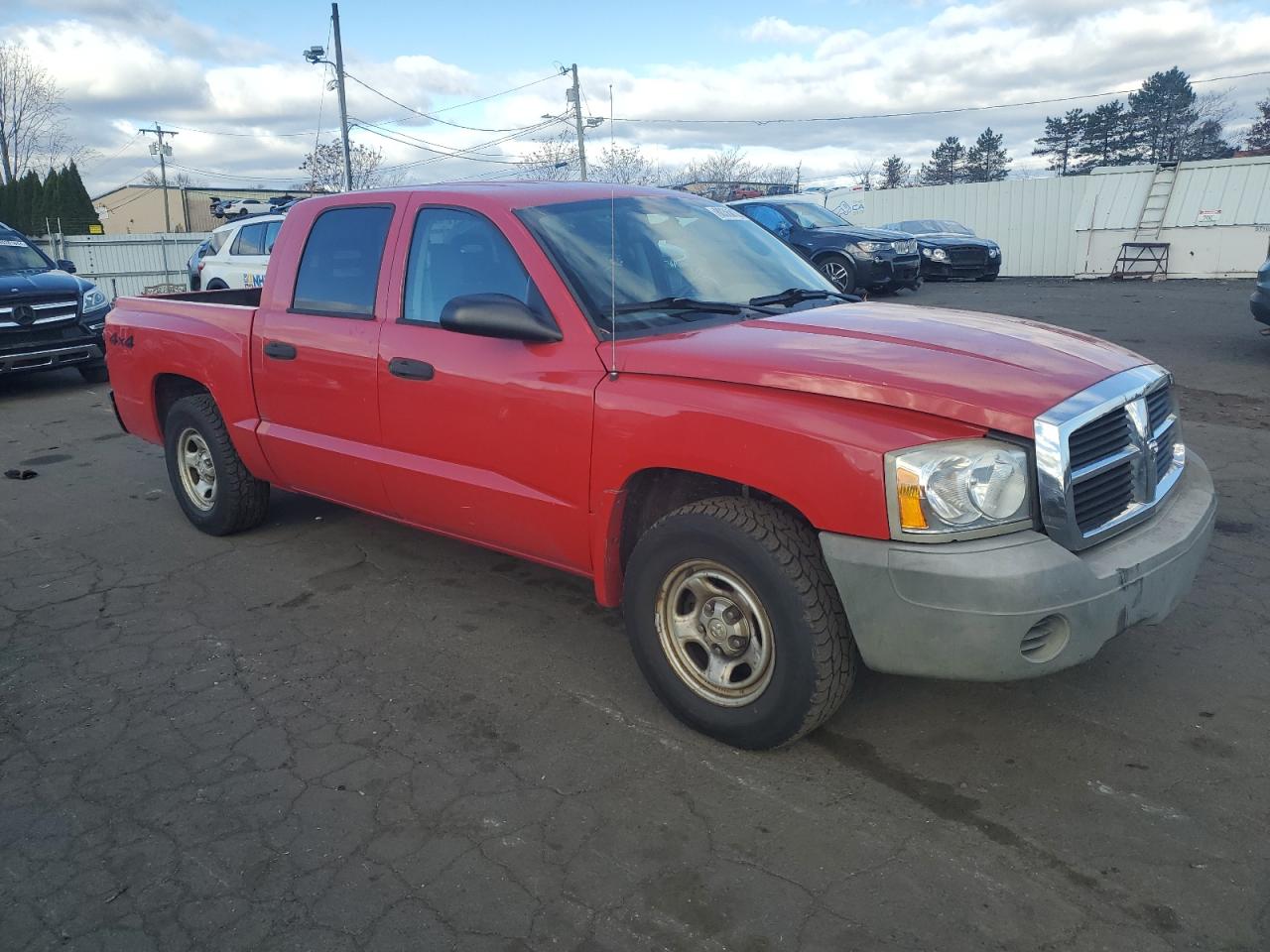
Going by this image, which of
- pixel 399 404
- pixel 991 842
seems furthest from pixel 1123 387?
pixel 399 404

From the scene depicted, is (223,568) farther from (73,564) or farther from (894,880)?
(894,880)

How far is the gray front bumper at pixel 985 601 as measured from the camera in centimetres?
282

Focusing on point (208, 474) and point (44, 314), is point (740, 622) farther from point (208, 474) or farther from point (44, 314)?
point (44, 314)

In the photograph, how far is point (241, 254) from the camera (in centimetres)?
1477

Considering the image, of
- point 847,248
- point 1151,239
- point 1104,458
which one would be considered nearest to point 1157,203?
point 1151,239

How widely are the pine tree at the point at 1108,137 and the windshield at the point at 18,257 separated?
5536 cm

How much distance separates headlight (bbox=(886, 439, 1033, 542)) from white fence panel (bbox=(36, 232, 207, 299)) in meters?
28.0

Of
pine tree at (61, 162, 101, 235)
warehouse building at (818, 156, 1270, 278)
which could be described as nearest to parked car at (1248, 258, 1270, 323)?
warehouse building at (818, 156, 1270, 278)

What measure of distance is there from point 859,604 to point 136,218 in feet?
286

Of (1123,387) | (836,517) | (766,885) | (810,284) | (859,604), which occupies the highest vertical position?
(810,284)

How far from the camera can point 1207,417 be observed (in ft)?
25.6

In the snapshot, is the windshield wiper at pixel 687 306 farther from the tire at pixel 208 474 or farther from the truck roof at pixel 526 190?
the tire at pixel 208 474

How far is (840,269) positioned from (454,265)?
12672 millimetres

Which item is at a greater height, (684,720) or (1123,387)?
(1123,387)
